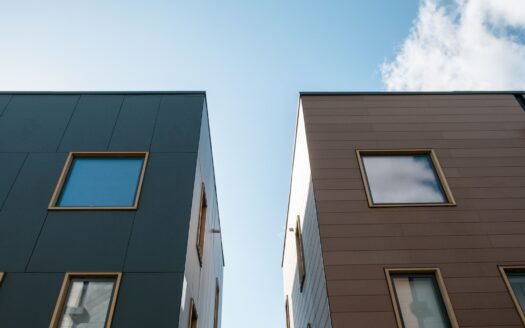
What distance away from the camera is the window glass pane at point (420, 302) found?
7270 millimetres

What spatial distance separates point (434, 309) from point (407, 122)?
5.23m

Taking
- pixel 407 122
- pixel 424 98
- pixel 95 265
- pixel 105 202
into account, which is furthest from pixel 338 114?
pixel 95 265

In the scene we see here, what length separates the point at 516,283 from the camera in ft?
25.8

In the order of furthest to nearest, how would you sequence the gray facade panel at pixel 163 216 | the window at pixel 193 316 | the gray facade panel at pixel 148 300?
the window at pixel 193 316 < the gray facade panel at pixel 163 216 < the gray facade panel at pixel 148 300

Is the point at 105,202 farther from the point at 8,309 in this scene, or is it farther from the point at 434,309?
the point at 434,309

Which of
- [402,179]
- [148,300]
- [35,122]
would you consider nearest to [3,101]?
[35,122]

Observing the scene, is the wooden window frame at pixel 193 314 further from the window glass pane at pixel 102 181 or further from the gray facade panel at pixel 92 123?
the gray facade panel at pixel 92 123

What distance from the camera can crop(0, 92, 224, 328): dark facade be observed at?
7.35 meters

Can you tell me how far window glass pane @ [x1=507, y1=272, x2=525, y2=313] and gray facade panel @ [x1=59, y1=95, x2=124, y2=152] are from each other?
9454 mm

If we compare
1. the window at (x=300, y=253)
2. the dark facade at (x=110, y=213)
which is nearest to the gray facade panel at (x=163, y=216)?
the dark facade at (x=110, y=213)

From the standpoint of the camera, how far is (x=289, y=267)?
15664 mm

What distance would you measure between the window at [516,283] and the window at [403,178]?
1739 mm

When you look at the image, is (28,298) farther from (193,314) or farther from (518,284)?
(518,284)

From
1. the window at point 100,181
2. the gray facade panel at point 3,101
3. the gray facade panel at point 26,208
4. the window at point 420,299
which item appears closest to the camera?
the window at point 420,299
